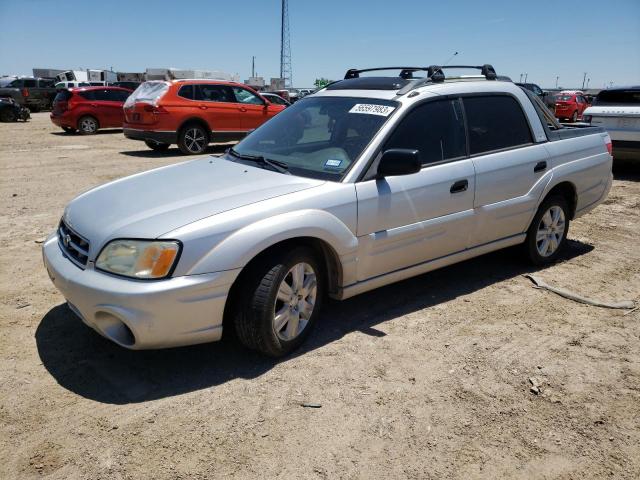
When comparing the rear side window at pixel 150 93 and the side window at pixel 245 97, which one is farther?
the side window at pixel 245 97

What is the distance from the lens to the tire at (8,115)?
22.2 m

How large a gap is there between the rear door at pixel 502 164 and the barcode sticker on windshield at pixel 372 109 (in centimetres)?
82

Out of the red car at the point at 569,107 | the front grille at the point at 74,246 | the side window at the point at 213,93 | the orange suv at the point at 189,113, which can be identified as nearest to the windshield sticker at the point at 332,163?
the front grille at the point at 74,246

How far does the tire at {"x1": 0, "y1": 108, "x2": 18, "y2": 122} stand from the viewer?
72.8 ft

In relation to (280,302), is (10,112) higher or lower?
higher

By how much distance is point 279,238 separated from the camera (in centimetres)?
314

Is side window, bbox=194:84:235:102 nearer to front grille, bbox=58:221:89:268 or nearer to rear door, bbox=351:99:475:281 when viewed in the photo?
rear door, bbox=351:99:475:281

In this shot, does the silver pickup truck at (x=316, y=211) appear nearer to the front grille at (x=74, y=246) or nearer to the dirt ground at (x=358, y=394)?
the front grille at (x=74, y=246)

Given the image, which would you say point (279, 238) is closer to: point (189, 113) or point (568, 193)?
point (568, 193)

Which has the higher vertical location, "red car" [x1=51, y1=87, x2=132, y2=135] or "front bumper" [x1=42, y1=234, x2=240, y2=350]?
"red car" [x1=51, y1=87, x2=132, y2=135]

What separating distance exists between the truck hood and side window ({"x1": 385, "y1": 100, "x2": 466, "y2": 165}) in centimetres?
82

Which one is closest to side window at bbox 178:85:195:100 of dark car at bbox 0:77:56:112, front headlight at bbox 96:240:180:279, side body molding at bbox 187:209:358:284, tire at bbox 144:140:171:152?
tire at bbox 144:140:171:152

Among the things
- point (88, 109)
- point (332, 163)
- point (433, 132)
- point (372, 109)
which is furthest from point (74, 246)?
point (88, 109)

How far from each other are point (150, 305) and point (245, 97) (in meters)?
11.6
